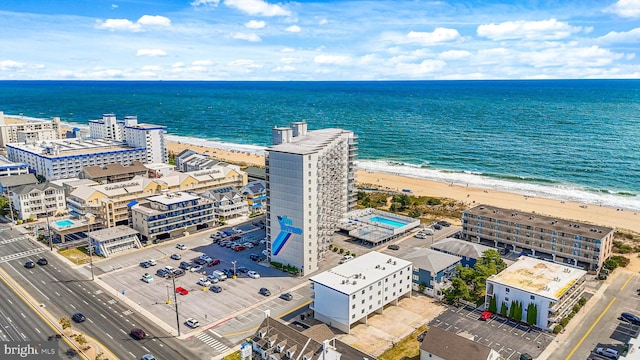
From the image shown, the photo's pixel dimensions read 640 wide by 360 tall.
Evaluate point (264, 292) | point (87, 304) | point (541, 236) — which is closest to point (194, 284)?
point (264, 292)

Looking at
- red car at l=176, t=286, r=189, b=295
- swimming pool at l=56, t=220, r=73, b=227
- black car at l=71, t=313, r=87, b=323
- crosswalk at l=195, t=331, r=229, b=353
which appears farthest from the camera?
swimming pool at l=56, t=220, r=73, b=227

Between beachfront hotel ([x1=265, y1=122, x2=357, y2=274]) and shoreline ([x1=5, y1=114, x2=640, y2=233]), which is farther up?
beachfront hotel ([x1=265, y1=122, x2=357, y2=274])

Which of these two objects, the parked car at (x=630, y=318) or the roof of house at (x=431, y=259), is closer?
the parked car at (x=630, y=318)

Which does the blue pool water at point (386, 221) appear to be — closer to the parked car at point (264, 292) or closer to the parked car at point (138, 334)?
the parked car at point (264, 292)

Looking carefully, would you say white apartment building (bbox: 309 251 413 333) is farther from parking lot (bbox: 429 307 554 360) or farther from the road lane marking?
the road lane marking

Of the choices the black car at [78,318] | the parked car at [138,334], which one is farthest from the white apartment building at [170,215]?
the parked car at [138,334]

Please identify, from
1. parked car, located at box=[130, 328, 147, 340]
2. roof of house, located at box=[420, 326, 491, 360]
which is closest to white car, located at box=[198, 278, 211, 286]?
parked car, located at box=[130, 328, 147, 340]

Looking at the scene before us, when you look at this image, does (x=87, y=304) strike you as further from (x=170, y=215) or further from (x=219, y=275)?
(x=170, y=215)
